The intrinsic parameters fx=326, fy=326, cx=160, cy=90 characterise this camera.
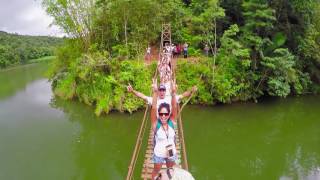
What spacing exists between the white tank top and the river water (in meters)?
4.41

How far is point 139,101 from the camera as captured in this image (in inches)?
480

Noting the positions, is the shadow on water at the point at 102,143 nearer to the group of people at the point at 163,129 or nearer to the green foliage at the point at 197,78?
the green foliage at the point at 197,78

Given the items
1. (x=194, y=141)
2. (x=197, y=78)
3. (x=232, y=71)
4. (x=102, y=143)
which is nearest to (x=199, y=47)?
(x=197, y=78)

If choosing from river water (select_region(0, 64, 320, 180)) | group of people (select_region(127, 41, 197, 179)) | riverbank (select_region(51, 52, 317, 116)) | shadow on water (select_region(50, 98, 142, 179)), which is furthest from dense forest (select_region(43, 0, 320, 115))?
group of people (select_region(127, 41, 197, 179))

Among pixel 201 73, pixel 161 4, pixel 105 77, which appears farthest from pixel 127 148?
pixel 161 4

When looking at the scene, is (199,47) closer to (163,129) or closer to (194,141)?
(194,141)

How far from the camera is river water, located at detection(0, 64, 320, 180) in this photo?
8.06 m

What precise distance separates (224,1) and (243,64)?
4234mm

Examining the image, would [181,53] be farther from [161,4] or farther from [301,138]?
[301,138]

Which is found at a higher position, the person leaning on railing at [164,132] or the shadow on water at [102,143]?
the person leaning on railing at [164,132]

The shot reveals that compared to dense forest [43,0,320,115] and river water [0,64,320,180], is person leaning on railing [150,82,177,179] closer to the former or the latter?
river water [0,64,320,180]

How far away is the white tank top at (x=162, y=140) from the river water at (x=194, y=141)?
14.5 ft

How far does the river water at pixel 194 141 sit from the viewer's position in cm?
806

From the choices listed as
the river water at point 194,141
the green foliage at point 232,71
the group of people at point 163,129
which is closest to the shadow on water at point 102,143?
the river water at point 194,141
